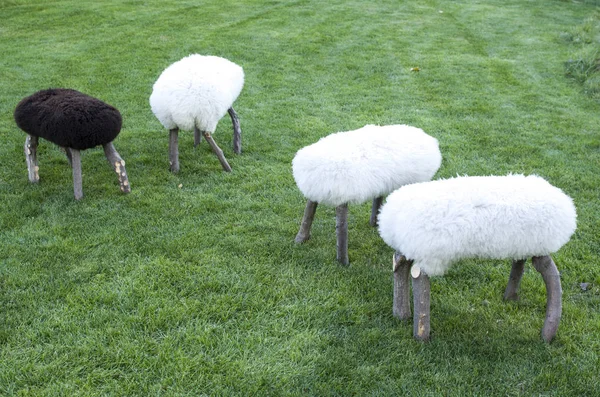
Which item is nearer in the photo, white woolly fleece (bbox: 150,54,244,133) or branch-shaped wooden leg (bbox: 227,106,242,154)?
white woolly fleece (bbox: 150,54,244,133)

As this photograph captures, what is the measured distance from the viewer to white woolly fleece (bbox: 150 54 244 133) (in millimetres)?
5781

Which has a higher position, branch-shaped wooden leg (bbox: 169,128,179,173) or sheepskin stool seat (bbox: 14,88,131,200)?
sheepskin stool seat (bbox: 14,88,131,200)

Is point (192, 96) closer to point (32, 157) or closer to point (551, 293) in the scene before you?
point (32, 157)

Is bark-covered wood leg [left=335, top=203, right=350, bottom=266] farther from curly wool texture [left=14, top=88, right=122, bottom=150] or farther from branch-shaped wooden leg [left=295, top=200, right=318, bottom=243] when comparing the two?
curly wool texture [left=14, top=88, right=122, bottom=150]

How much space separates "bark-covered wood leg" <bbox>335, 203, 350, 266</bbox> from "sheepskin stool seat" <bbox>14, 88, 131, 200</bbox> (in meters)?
2.47

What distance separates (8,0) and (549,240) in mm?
15980

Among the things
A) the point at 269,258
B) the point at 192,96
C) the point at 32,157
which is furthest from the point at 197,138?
the point at 269,258

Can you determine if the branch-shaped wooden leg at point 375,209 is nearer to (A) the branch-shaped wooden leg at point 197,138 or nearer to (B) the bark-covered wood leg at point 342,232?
(B) the bark-covered wood leg at point 342,232

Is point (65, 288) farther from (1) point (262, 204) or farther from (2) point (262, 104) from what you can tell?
(2) point (262, 104)

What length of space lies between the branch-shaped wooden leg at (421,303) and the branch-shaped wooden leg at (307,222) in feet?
4.39

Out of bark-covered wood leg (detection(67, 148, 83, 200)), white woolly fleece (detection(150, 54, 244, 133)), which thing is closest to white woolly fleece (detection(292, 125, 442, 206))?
white woolly fleece (detection(150, 54, 244, 133))

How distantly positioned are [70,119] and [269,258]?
7.52 feet

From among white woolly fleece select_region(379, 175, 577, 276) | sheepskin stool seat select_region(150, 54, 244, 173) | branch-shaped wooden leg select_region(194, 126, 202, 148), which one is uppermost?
white woolly fleece select_region(379, 175, 577, 276)

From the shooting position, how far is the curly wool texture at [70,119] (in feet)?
16.8
